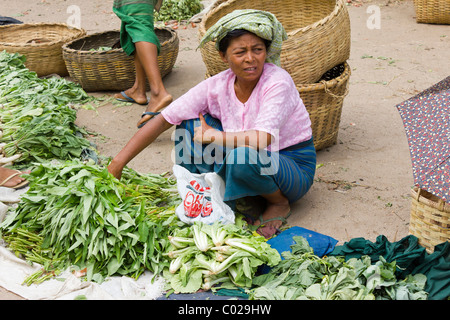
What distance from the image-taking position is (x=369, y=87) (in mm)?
4867

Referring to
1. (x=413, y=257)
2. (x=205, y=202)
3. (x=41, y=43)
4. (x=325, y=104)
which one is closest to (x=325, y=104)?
(x=325, y=104)

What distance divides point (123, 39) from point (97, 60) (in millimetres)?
403

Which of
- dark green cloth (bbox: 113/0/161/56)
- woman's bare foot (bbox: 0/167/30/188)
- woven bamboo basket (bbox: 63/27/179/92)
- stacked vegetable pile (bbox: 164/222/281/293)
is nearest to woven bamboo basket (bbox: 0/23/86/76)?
woven bamboo basket (bbox: 63/27/179/92)

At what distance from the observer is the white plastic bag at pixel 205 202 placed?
2.75m

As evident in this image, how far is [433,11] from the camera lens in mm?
6309

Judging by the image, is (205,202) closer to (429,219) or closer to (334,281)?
(334,281)

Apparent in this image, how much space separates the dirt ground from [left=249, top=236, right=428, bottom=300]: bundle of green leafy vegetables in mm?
497

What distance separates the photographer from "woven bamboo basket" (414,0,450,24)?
6.20 meters

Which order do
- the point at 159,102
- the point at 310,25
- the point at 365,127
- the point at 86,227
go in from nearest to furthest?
1. the point at 86,227
2. the point at 310,25
3. the point at 365,127
4. the point at 159,102

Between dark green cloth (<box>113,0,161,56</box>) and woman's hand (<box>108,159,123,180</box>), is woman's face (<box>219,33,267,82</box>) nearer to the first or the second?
woman's hand (<box>108,159,123,180</box>)

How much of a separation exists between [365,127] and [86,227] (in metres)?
2.47

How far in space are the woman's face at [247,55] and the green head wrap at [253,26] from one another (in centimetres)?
5

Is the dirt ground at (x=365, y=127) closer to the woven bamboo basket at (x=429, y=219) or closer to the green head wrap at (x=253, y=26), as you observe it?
the woven bamboo basket at (x=429, y=219)

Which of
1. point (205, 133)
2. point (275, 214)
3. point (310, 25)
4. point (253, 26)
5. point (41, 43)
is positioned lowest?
point (275, 214)
